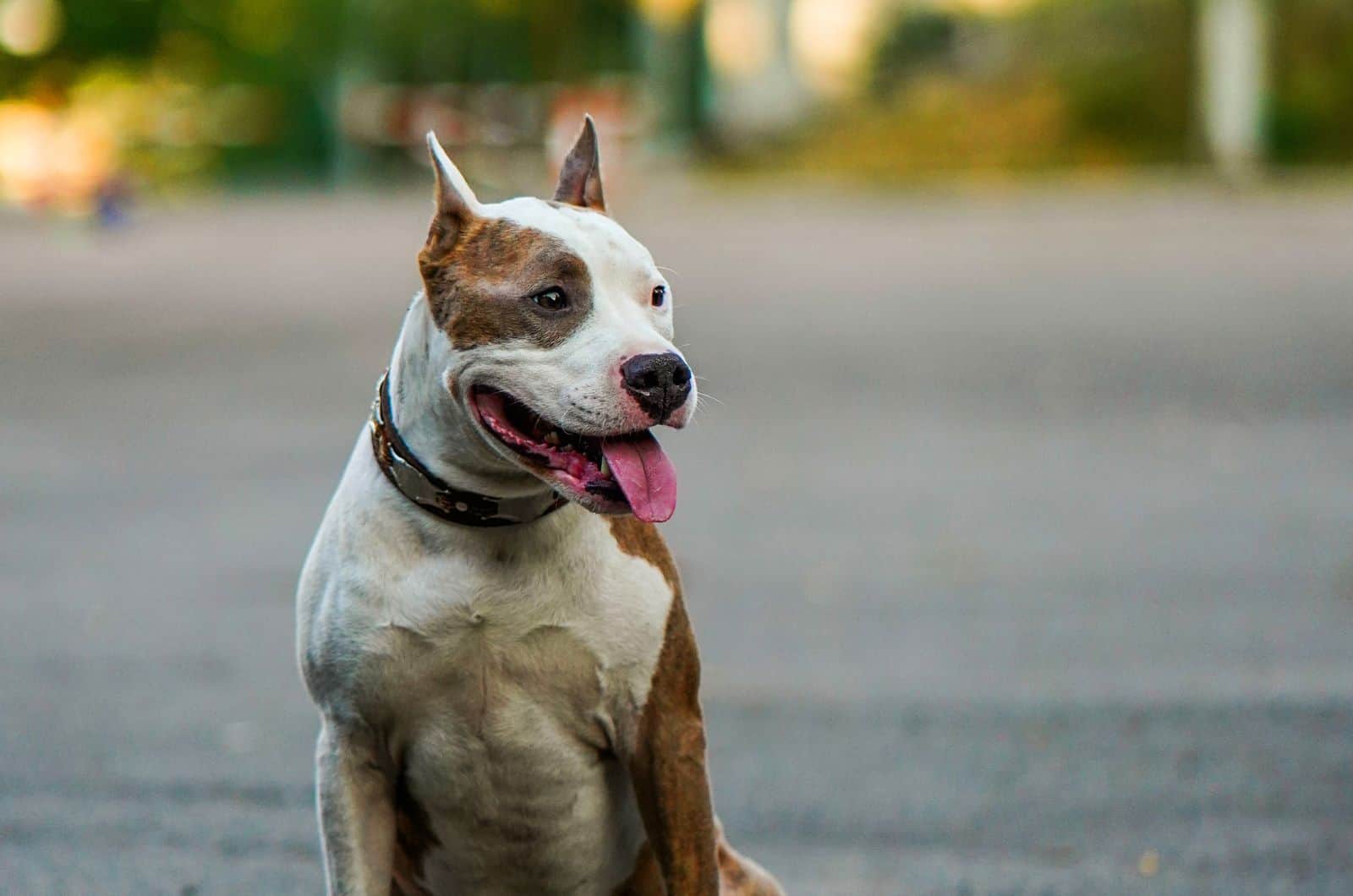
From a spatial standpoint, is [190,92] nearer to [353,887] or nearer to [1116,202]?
[1116,202]

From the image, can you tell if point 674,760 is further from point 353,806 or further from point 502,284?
point 502,284

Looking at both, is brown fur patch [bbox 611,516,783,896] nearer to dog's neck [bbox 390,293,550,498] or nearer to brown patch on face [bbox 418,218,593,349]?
dog's neck [bbox 390,293,550,498]

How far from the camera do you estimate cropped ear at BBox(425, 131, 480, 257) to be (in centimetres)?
377

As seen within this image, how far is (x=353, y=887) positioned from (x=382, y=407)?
835mm

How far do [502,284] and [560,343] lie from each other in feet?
0.48

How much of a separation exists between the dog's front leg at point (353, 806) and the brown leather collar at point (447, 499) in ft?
1.34

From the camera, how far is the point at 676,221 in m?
30.6

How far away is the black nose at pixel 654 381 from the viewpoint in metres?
3.56

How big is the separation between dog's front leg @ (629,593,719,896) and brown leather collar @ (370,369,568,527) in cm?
31

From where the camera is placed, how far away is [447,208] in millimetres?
3773

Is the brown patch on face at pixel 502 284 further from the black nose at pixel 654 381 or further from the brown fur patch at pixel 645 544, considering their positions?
the brown fur patch at pixel 645 544

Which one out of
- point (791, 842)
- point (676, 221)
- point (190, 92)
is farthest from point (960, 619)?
point (190, 92)

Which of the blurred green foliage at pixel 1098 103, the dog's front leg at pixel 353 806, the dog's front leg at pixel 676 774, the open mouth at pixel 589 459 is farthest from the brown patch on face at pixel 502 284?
the blurred green foliage at pixel 1098 103

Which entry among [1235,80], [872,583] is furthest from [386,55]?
[872,583]
